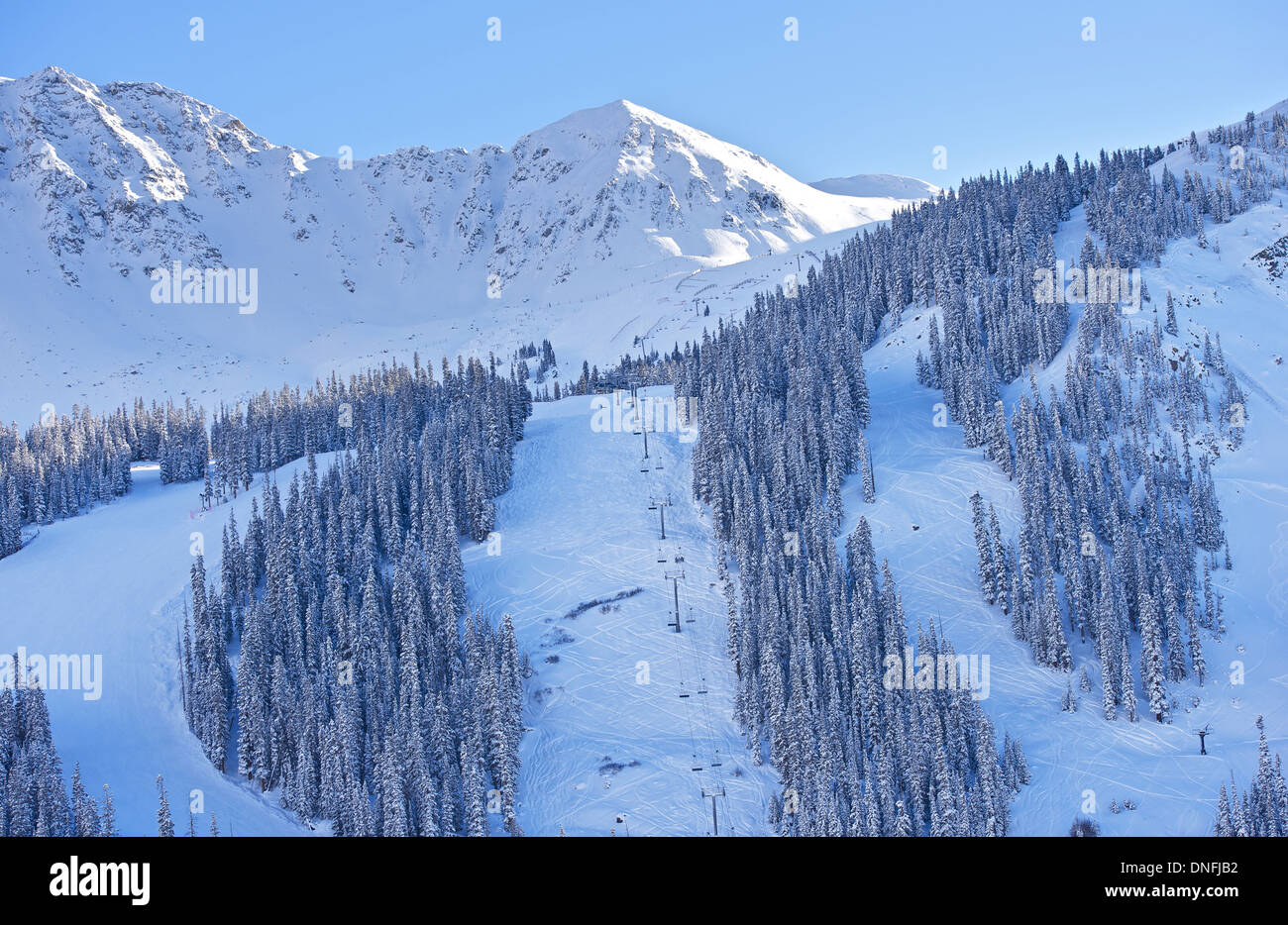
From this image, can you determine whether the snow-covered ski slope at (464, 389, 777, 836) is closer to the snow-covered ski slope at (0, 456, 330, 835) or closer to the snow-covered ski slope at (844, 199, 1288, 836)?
the snow-covered ski slope at (844, 199, 1288, 836)

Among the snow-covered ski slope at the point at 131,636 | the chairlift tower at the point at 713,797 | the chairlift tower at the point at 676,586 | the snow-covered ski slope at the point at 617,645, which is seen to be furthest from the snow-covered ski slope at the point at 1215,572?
the snow-covered ski slope at the point at 131,636

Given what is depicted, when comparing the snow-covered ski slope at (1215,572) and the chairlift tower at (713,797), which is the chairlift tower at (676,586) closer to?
the snow-covered ski slope at (1215,572)

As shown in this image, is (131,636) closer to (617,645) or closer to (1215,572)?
(617,645)

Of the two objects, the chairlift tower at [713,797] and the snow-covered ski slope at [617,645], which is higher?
the snow-covered ski slope at [617,645]

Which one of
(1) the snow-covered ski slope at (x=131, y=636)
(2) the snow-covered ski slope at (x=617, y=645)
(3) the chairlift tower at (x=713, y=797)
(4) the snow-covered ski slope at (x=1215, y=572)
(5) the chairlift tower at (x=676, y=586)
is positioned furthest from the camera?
(5) the chairlift tower at (x=676, y=586)

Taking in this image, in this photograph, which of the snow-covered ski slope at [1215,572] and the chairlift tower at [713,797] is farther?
the chairlift tower at [713,797]

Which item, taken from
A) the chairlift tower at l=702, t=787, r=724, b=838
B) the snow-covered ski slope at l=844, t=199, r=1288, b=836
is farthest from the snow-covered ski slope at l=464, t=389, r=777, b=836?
the snow-covered ski slope at l=844, t=199, r=1288, b=836
